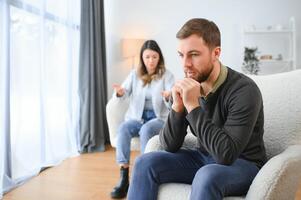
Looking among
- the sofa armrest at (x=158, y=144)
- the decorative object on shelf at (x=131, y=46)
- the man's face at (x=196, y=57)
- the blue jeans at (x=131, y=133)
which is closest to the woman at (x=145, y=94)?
the blue jeans at (x=131, y=133)

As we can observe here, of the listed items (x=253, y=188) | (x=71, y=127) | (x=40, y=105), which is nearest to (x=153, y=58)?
(x=40, y=105)

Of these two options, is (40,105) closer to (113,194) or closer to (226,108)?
(113,194)

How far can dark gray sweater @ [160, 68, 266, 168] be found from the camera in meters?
1.08

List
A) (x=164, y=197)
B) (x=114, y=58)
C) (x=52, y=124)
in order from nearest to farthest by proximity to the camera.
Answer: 1. (x=164, y=197)
2. (x=52, y=124)
3. (x=114, y=58)

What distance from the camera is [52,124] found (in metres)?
2.93

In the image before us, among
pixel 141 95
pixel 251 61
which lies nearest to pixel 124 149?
pixel 141 95

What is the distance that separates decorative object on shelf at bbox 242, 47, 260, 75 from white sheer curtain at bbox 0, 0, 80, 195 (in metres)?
2.10

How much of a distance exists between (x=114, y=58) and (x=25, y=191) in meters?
2.34

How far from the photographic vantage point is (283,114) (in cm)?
144

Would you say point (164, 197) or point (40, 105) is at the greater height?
point (40, 105)

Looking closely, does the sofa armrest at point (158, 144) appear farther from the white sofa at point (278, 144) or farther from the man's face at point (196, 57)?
the man's face at point (196, 57)

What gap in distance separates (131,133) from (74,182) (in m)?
0.62

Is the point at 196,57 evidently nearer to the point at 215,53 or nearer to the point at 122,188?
the point at 215,53

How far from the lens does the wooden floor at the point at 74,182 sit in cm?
214
